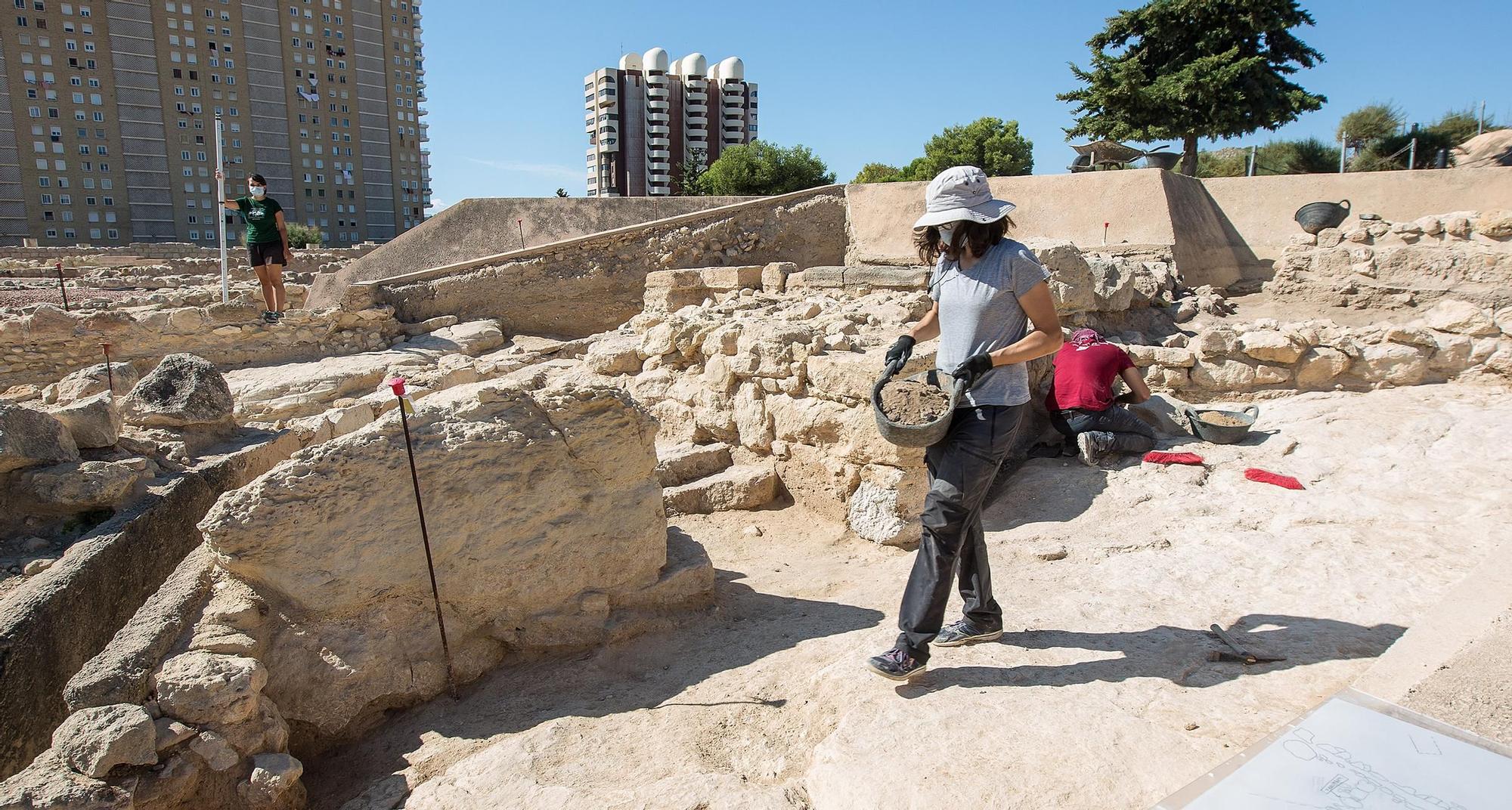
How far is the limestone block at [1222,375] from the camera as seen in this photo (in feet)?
18.0

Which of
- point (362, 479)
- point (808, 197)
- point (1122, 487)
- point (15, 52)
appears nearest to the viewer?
point (362, 479)

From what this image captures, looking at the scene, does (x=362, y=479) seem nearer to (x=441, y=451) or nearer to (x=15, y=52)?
(x=441, y=451)

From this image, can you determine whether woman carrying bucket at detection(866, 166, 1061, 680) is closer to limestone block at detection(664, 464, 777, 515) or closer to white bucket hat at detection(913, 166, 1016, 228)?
white bucket hat at detection(913, 166, 1016, 228)

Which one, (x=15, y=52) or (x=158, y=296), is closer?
(x=158, y=296)

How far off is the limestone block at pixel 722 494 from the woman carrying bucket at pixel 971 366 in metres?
2.52

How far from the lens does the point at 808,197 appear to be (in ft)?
41.5

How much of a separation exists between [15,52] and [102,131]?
4.48 m

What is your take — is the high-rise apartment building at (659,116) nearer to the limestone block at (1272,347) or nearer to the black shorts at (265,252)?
the black shorts at (265,252)

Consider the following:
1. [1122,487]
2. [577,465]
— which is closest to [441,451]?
[577,465]

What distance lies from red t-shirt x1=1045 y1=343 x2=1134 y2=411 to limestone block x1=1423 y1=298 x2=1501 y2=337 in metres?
2.41

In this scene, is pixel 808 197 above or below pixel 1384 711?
above

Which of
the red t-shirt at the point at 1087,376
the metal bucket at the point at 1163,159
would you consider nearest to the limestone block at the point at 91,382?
the red t-shirt at the point at 1087,376

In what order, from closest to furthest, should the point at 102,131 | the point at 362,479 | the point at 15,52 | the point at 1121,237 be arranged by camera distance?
the point at 362,479 < the point at 1121,237 < the point at 15,52 < the point at 102,131

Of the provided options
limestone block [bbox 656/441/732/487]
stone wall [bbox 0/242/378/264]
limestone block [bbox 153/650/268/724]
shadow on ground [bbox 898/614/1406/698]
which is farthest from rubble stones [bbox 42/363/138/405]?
stone wall [bbox 0/242/378/264]
